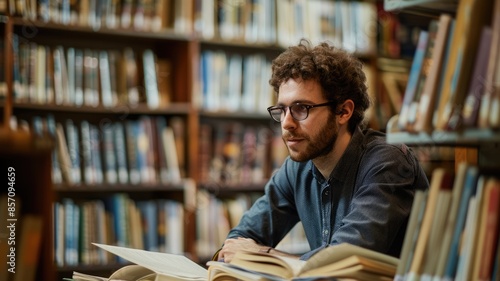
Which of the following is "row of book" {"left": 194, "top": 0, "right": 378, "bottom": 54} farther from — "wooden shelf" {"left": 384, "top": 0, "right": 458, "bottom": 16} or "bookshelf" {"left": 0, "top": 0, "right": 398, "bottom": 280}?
"wooden shelf" {"left": 384, "top": 0, "right": 458, "bottom": 16}

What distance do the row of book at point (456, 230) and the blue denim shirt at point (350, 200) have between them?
1.29ft

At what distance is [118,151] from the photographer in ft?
10.9

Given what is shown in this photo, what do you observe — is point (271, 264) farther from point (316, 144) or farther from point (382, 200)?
point (316, 144)

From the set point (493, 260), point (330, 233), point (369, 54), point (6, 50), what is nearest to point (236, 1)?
point (369, 54)

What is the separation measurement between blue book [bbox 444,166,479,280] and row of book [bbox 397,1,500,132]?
0.29ft

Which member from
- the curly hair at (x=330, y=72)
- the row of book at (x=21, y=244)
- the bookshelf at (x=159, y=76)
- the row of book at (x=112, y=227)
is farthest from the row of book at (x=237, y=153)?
the row of book at (x=21, y=244)

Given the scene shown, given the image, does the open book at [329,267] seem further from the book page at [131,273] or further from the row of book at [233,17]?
the row of book at [233,17]

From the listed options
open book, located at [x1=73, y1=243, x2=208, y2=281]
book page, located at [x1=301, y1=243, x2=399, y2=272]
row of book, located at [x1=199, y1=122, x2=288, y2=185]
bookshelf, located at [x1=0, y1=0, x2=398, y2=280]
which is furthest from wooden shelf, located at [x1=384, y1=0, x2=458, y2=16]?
row of book, located at [x1=199, y1=122, x2=288, y2=185]

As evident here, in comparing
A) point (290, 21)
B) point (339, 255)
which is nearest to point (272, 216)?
point (339, 255)

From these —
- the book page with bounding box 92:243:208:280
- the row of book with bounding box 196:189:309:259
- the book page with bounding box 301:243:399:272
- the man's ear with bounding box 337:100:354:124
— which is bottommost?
the row of book with bounding box 196:189:309:259

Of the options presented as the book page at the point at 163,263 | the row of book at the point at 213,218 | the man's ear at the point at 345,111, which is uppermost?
the man's ear at the point at 345,111

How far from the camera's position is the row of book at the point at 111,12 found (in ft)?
10.3

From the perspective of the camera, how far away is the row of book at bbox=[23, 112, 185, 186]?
321cm

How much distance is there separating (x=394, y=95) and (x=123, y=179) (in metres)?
1.65
